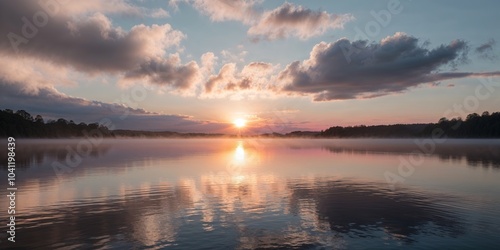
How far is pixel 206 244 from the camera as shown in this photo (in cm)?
1967

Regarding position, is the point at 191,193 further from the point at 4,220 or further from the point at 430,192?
the point at 430,192

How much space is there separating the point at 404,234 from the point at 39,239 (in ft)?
74.5

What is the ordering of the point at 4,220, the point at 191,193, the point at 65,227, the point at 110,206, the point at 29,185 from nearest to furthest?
1. the point at 65,227
2. the point at 4,220
3. the point at 110,206
4. the point at 191,193
5. the point at 29,185

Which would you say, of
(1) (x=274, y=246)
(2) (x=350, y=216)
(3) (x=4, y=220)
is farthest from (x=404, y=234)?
(3) (x=4, y=220)

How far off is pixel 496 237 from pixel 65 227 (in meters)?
27.9

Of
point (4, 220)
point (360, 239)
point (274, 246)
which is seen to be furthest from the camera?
point (4, 220)

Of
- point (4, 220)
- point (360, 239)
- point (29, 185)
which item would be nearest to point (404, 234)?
point (360, 239)

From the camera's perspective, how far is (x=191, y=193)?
3622 centimetres

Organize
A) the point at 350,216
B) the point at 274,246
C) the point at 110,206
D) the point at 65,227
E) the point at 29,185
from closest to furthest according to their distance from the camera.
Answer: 1. the point at 274,246
2. the point at 65,227
3. the point at 350,216
4. the point at 110,206
5. the point at 29,185

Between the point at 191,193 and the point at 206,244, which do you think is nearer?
the point at 206,244

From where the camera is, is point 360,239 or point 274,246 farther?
point 360,239

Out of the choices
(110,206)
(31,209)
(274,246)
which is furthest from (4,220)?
(274,246)

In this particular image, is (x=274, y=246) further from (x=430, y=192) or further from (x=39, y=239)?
(x=430, y=192)

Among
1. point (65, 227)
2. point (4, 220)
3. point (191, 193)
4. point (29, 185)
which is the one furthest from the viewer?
point (29, 185)
